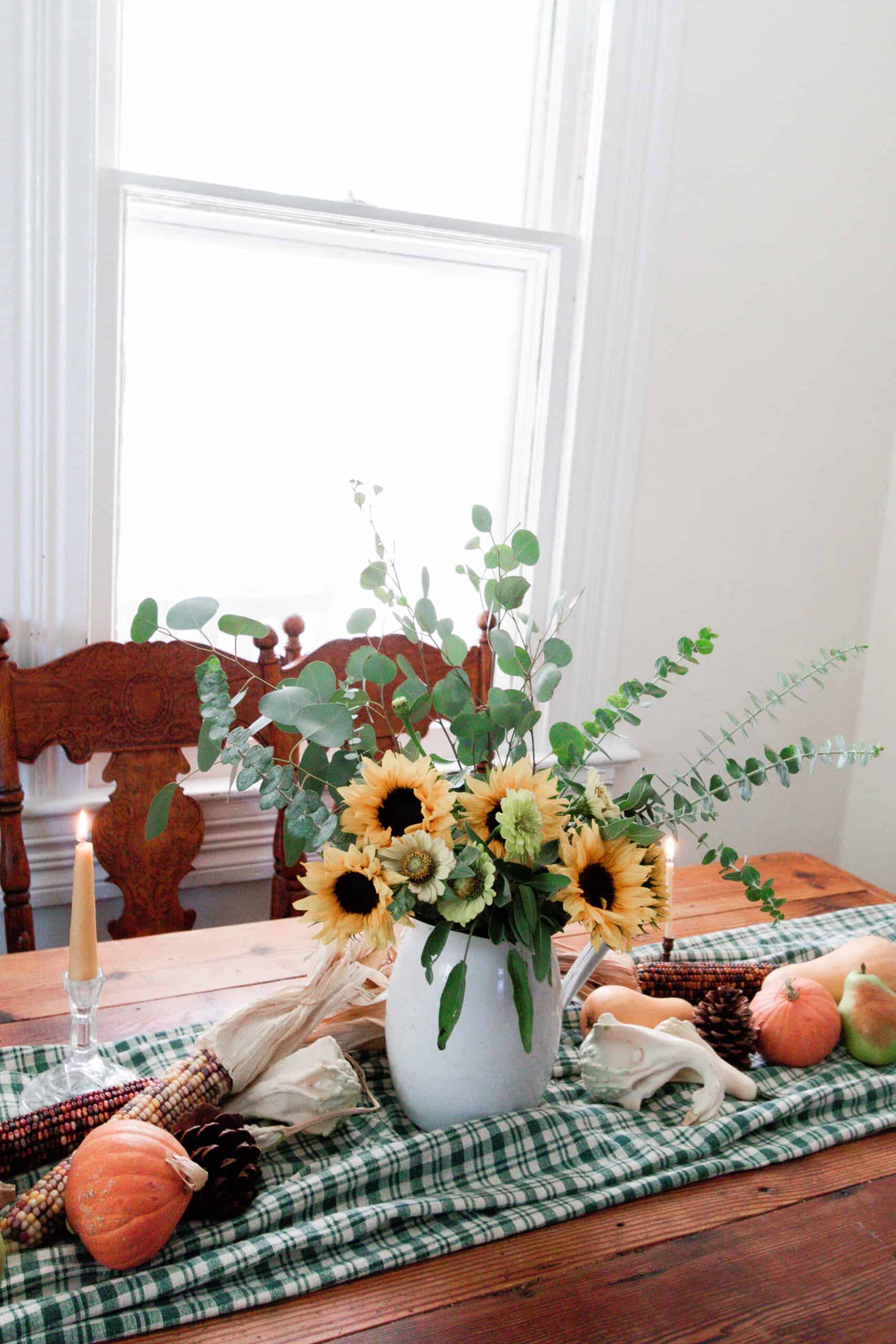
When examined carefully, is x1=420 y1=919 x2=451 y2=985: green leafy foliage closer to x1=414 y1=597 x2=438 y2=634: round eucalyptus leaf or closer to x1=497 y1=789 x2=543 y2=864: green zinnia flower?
x1=497 y1=789 x2=543 y2=864: green zinnia flower

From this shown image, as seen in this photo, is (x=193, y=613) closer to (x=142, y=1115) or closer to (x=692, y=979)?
(x=142, y=1115)

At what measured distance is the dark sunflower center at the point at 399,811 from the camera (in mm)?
803

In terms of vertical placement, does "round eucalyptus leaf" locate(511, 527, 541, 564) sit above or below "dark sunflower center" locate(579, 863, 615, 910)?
above

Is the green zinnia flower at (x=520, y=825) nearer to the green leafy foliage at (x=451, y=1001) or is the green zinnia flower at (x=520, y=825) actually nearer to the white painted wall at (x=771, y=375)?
the green leafy foliage at (x=451, y=1001)

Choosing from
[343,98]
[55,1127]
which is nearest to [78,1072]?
[55,1127]

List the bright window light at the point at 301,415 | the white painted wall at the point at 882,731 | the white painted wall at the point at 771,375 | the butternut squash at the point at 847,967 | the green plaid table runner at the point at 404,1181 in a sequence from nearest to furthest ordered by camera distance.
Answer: the green plaid table runner at the point at 404,1181, the butternut squash at the point at 847,967, the bright window light at the point at 301,415, the white painted wall at the point at 771,375, the white painted wall at the point at 882,731

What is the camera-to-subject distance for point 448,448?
2064mm

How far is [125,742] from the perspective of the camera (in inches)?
65.7

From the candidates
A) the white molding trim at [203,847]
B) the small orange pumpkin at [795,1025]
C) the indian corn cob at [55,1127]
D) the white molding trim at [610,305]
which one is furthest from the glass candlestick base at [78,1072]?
the white molding trim at [610,305]

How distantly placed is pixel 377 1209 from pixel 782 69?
6.93 feet

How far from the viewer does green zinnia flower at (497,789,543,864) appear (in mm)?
771

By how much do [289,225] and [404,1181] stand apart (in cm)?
149

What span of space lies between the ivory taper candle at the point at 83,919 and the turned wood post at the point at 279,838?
782mm

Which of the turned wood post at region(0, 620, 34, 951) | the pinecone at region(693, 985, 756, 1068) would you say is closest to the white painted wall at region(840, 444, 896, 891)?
the pinecone at region(693, 985, 756, 1068)
